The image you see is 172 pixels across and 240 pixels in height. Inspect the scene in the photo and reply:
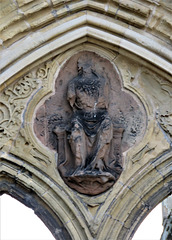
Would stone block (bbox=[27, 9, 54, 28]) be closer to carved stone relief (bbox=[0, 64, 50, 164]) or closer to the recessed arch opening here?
carved stone relief (bbox=[0, 64, 50, 164])

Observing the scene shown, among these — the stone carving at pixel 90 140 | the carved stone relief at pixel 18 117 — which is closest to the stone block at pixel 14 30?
the carved stone relief at pixel 18 117

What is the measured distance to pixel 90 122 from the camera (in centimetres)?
884

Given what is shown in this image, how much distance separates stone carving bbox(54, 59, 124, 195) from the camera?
8.59 meters

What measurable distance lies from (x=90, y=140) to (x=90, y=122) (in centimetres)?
23

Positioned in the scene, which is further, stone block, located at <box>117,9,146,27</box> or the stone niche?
stone block, located at <box>117,9,146,27</box>

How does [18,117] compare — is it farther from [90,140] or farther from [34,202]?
[34,202]

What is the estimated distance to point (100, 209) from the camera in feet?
28.2

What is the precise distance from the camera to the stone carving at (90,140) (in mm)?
8594

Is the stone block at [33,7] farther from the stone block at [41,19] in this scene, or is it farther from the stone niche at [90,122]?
the stone niche at [90,122]

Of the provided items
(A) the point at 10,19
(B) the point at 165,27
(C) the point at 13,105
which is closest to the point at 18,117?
(C) the point at 13,105

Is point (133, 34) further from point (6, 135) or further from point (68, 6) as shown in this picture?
point (6, 135)

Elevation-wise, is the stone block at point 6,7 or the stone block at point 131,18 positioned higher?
the stone block at point 6,7

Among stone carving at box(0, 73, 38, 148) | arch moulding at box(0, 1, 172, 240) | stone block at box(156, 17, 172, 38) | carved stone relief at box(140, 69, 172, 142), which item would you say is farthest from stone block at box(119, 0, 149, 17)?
stone carving at box(0, 73, 38, 148)

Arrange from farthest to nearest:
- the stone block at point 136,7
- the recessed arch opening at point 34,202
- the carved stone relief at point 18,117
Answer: the stone block at point 136,7, the carved stone relief at point 18,117, the recessed arch opening at point 34,202
